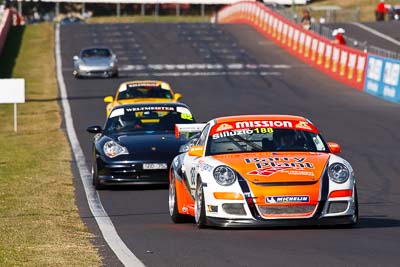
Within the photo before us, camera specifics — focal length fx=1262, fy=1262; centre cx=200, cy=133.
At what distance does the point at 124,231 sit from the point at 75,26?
59.0m

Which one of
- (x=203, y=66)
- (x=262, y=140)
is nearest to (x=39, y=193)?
(x=262, y=140)

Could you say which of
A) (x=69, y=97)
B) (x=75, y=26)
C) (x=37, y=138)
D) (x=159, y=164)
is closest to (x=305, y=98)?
(x=69, y=97)

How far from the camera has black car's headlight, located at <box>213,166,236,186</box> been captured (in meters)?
12.2

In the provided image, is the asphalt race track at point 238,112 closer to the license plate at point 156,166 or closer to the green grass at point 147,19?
the license plate at point 156,166

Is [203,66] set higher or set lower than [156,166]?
lower

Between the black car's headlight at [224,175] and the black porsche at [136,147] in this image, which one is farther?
the black porsche at [136,147]

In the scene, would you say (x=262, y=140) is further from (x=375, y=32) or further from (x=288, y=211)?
(x=375, y=32)

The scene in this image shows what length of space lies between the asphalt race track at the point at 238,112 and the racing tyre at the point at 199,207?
115 mm

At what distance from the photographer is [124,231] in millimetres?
12773

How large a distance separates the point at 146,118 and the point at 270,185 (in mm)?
7915

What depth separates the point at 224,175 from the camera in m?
12.2

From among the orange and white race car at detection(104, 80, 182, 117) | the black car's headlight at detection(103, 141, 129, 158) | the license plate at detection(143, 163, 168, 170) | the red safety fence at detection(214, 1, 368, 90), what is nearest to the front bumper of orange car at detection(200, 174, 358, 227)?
the license plate at detection(143, 163, 168, 170)

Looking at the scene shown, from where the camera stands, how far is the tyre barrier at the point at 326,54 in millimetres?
37281

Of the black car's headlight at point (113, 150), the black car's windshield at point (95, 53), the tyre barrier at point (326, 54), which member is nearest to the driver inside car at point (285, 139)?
the black car's headlight at point (113, 150)
